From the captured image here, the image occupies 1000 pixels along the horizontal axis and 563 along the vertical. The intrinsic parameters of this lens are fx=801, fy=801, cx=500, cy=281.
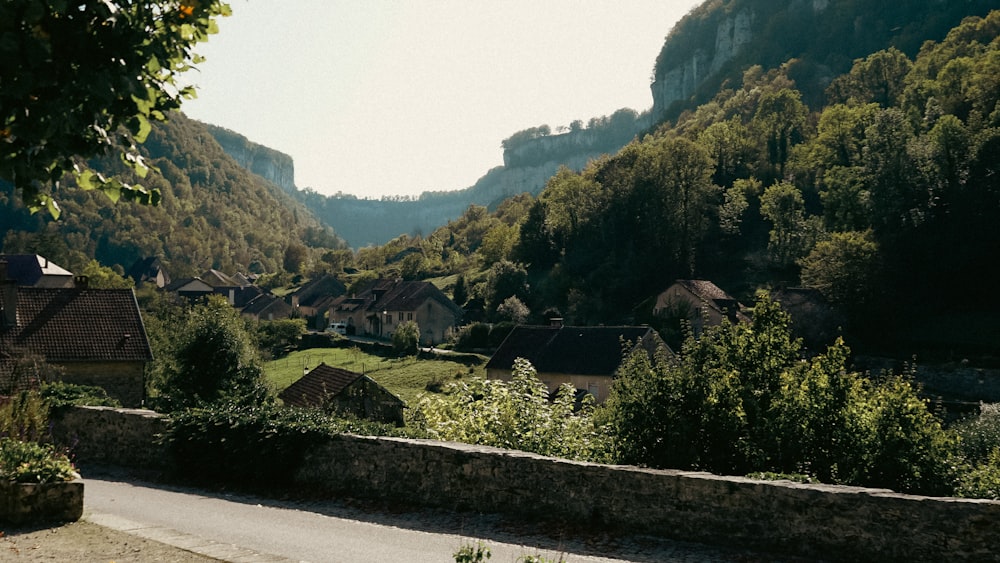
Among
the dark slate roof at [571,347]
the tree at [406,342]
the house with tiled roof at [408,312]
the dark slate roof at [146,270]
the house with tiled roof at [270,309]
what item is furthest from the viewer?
the dark slate roof at [146,270]

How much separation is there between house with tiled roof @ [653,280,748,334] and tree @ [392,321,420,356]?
73.2 feet

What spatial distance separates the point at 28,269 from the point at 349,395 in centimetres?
5643

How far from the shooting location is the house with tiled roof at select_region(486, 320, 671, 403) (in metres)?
48.2

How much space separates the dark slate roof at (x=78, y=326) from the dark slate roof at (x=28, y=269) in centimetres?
4276

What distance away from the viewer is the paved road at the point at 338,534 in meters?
8.88

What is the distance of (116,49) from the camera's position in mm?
4746

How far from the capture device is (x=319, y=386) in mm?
32500

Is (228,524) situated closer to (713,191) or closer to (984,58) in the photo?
(713,191)

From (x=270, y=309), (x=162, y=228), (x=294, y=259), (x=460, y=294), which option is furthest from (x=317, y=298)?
(x=162, y=228)

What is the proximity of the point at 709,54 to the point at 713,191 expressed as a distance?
383 feet

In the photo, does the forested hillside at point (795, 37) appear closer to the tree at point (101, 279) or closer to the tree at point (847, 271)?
the tree at point (847, 271)

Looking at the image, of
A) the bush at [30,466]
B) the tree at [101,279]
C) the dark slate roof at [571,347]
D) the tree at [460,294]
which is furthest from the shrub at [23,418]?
the tree at [460,294]

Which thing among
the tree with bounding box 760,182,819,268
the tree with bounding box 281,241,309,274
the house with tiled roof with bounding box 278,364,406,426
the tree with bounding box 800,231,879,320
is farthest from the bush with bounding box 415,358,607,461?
the tree with bounding box 281,241,309,274

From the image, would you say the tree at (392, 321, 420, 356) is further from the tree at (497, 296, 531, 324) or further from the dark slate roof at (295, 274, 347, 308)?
the dark slate roof at (295, 274, 347, 308)
